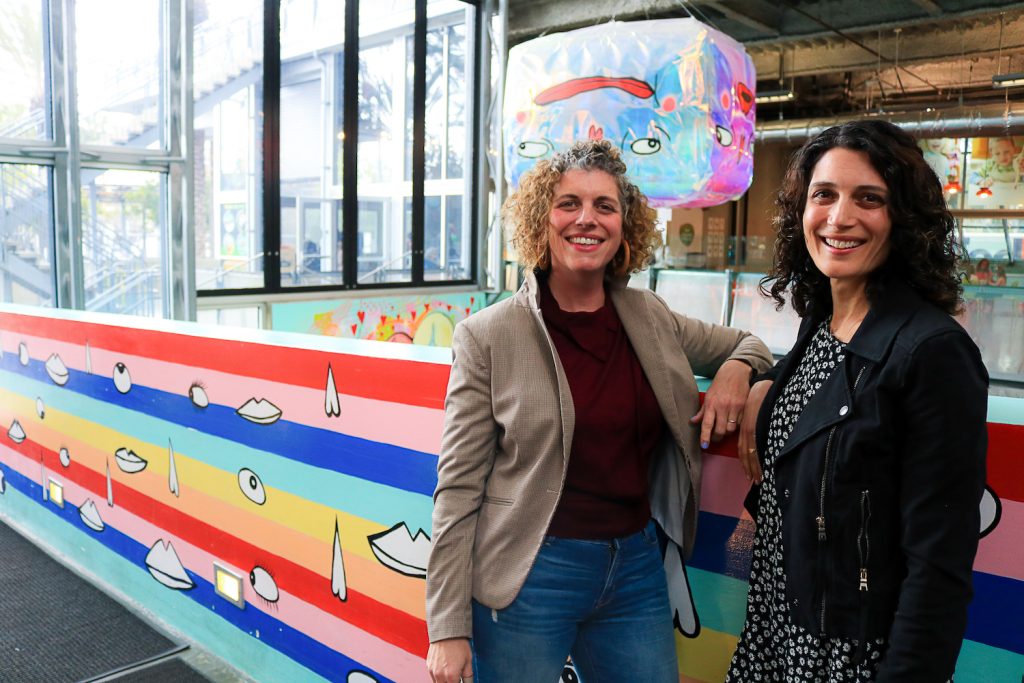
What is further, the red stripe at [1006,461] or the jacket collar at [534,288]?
the jacket collar at [534,288]

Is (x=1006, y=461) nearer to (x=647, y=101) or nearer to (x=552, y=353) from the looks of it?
(x=552, y=353)

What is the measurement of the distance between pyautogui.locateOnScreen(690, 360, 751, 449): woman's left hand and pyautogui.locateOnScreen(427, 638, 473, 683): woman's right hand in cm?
56

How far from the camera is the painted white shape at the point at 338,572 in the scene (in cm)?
238

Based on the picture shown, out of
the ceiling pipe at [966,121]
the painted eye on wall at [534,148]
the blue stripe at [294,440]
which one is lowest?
the blue stripe at [294,440]

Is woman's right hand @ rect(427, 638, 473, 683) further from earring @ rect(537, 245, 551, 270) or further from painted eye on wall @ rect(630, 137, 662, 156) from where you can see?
painted eye on wall @ rect(630, 137, 662, 156)

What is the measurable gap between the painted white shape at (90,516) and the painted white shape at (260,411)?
1.22 meters

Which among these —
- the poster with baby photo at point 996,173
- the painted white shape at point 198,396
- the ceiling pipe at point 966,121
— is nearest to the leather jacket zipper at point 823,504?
the painted white shape at point 198,396

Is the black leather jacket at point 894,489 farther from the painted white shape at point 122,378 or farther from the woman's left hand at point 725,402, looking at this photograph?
the painted white shape at point 122,378

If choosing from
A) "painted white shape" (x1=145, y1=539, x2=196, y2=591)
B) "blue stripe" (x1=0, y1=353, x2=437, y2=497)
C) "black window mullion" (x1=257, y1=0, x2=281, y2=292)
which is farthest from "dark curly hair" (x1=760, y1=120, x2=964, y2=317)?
"black window mullion" (x1=257, y1=0, x2=281, y2=292)

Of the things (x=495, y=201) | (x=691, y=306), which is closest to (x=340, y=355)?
(x=691, y=306)

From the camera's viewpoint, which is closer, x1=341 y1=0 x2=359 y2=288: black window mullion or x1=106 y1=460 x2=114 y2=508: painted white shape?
x1=106 y1=460 x2=114 y2=508: painted white shape

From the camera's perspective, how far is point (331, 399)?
Result: 233 centimetres

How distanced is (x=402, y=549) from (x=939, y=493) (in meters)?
1.47

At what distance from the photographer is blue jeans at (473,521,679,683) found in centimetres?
145
